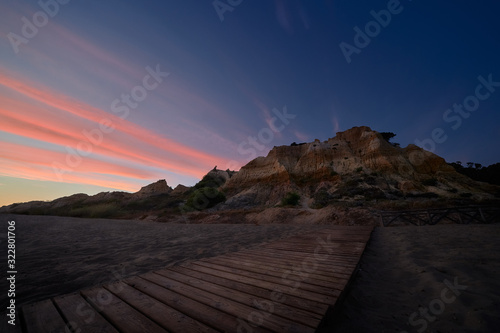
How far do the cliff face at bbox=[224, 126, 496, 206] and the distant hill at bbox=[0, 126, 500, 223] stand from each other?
9 centimetres

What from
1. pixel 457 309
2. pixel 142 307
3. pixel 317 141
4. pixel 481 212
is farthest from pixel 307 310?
pixel 317 141

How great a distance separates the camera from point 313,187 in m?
35.2

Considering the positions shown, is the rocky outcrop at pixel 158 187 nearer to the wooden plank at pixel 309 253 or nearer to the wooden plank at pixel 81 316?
the wooden plank at pixel 309 253

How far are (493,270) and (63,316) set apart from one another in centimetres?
657

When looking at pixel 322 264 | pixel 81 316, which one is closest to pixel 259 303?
pixel 81 316

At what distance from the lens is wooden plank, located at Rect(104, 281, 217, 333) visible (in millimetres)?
1762

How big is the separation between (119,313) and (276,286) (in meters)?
1.87

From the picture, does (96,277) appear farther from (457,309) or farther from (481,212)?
(481,212)

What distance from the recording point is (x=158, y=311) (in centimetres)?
204

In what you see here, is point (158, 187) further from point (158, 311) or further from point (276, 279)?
point (158, 311)

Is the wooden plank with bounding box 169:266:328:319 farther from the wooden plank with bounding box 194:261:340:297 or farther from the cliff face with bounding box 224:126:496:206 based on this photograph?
the cliff face with bounding box 224:126:496:206

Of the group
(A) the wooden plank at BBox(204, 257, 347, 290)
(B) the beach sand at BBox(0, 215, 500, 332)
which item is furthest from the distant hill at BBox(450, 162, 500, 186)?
(A) the wooden plank at BBox(204, 257, 347, 290)

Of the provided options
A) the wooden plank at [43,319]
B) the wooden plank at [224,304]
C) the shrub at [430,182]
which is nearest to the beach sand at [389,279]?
the wooden plank at [43,319]

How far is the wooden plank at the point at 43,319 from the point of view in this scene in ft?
5.85
